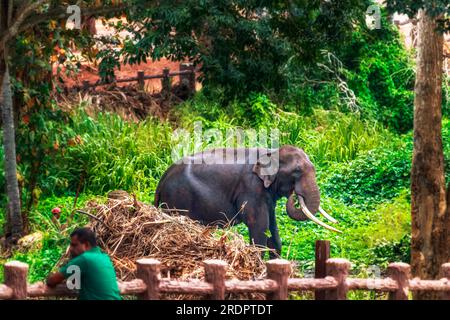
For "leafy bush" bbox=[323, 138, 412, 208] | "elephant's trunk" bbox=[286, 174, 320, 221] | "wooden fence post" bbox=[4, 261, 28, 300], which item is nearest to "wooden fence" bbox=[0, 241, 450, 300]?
"wooden fence post" bbox=[4, 261, 28, 300]

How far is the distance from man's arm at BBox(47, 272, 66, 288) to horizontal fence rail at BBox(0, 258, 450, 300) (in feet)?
0.21

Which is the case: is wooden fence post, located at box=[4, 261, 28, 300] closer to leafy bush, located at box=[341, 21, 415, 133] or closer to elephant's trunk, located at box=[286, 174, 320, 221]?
elephant's trunk, located at box=[286, 174, 320, 221]

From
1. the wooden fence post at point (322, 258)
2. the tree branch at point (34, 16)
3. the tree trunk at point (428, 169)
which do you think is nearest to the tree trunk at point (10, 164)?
the tree branch at point (34, 16)

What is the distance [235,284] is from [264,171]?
4887 mm

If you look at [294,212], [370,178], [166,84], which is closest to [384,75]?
[166,84]

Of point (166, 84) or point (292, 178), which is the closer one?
point (292, 178)

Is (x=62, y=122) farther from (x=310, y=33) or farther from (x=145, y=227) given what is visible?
(x=145, y=227)

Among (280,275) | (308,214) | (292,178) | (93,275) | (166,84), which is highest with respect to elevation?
(166,84)

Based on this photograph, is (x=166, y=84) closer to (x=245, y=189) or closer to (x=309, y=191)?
(x=245, y=189)

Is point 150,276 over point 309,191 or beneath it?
beneath

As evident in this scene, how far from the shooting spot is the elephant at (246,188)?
46.1 ft

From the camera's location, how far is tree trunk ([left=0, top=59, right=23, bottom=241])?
14688 millimetres

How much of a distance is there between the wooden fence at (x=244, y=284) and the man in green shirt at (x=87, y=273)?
0.41 ft

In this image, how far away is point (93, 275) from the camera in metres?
8.29
